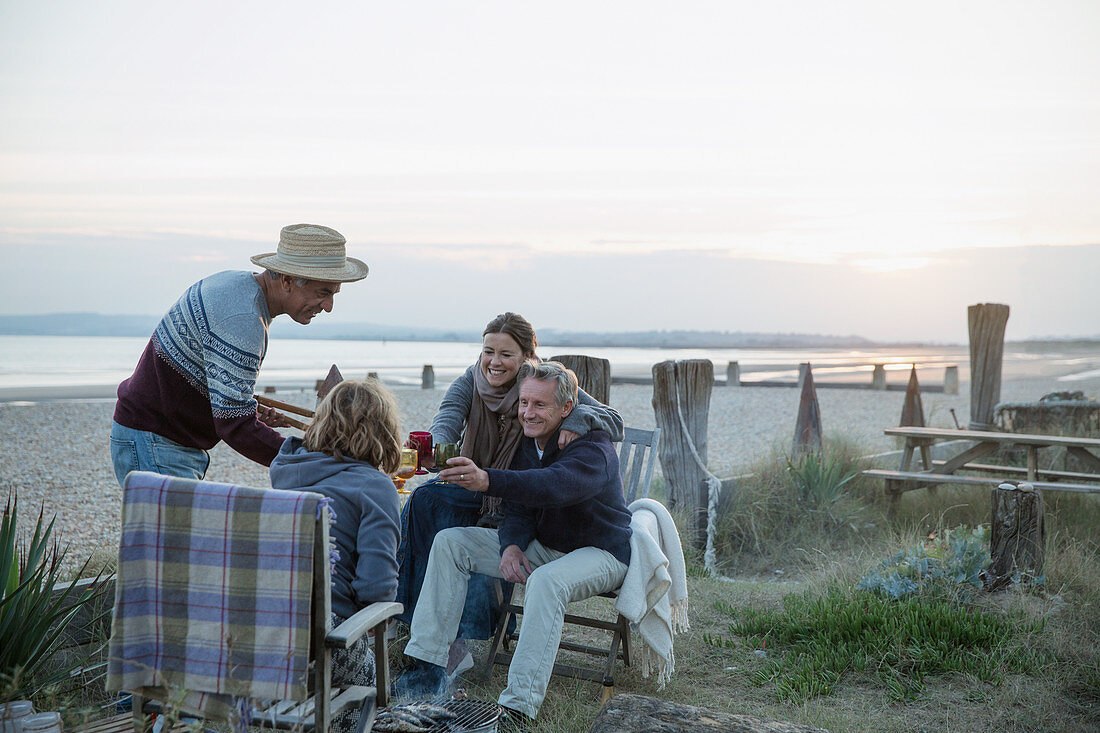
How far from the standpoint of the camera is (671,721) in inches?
112

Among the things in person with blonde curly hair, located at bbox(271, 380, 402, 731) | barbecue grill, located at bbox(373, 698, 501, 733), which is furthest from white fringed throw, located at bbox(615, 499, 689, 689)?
person with blonde curly hair, located at bbox(271, 380, 402, 731)

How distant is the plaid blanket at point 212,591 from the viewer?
93.2 inches

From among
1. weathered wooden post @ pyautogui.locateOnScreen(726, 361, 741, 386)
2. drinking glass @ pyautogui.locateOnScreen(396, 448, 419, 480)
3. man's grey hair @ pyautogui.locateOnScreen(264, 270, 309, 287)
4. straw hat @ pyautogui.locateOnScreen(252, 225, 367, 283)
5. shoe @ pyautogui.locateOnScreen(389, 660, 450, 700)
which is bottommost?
shoe @ pyautogui.locateOnScreen(389, 660, 450, 700)

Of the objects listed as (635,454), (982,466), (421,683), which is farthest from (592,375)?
(982,466)

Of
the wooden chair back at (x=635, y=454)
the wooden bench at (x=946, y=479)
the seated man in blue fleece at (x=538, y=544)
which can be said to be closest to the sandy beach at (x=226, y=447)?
the wooden bench at (x=946, y=479)

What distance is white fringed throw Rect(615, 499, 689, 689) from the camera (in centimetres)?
382

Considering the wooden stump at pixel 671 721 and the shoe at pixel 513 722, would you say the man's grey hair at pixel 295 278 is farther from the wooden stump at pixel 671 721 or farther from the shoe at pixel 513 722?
the wooden stump at pixel 671 721

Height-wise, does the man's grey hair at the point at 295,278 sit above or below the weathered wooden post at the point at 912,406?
above

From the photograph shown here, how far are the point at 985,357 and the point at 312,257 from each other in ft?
28.9

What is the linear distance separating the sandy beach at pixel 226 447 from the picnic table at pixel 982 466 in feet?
2.80

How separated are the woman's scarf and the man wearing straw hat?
46.7 inches

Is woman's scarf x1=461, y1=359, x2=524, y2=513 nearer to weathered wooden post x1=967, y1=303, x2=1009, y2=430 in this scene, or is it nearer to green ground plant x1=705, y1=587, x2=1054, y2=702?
green ground plant x1=705, y1=587, x2=1054, y2=702

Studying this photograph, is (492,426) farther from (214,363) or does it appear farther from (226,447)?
(226,447)

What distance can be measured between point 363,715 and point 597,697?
1529 millimetres
